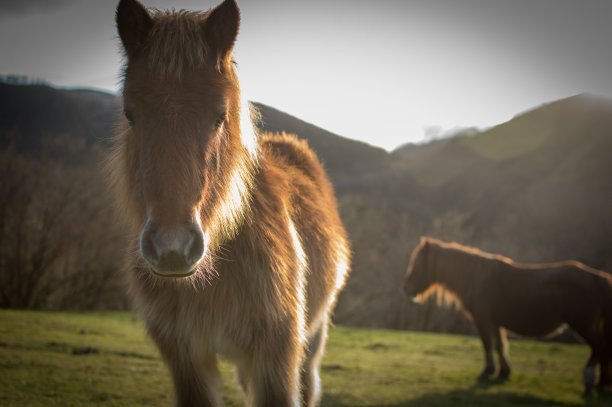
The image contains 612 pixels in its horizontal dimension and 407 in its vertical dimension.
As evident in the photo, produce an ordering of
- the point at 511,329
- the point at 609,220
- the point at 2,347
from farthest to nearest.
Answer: the point at 609,220, the point at 511,329, the point at 2,347

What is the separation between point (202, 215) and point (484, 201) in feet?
113

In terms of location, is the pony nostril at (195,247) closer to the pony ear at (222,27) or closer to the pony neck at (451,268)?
the pony ear at (222,27)

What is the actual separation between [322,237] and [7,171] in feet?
22.5

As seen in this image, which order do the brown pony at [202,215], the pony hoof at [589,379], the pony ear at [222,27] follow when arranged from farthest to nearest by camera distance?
the pony hoof at [589,379] → the pony ear at [222,27] → the brown pony at [202,215]

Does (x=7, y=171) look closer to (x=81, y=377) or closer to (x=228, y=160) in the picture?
(x=81, y=377)

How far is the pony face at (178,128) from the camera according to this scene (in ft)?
4.49

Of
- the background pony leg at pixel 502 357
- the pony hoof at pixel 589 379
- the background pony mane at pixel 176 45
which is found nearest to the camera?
the background pony mane at pixel 176 45

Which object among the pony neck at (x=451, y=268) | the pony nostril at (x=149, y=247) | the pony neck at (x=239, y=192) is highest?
the pony neck at (x=239, y=192)

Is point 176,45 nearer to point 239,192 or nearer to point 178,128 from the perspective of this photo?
point 178,128

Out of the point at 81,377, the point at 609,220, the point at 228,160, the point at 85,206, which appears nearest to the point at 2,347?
the point at 81,377

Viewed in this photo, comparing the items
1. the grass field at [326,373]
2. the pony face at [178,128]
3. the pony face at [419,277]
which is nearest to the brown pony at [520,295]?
the pony face at [419,277]

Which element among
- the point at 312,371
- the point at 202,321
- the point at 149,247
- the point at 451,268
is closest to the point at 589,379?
the point at 451,268

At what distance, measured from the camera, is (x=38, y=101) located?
5.61 m

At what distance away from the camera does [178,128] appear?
1.54 metres
